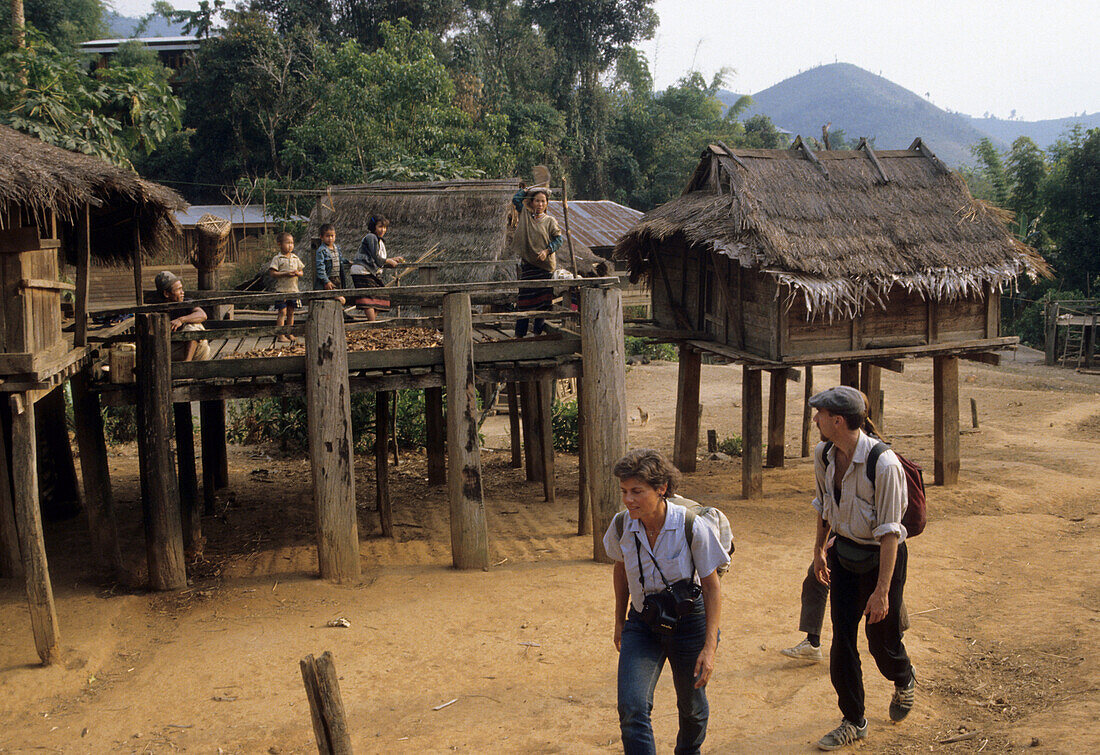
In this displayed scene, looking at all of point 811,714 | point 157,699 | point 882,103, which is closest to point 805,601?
point 811,714

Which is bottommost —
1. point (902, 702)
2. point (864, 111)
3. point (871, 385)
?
point (902, 702)

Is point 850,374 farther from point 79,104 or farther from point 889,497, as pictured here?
point 79,104

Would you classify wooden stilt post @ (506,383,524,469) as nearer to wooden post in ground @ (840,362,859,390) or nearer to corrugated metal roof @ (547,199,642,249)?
wooden post in ground @ (840,362,859,390)

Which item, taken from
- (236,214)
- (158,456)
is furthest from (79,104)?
(236,214)

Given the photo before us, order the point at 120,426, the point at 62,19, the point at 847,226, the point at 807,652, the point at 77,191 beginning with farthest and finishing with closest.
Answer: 1. the point at 62,19
2. the point at 120,426
3. the point at 847,226
4. the point at 77,191
5. the point at 807,652

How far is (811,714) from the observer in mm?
5641

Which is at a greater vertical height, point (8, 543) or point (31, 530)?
point (31, 530)

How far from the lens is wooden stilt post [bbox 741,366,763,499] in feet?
38.7

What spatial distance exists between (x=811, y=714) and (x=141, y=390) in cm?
616

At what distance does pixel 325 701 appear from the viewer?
387cm

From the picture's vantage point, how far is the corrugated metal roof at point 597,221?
82.2 feet

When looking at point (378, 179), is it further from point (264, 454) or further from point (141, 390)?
point (141, 390)

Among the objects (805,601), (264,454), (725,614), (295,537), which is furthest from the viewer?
(264,454)

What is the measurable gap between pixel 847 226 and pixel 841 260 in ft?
2.22
